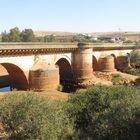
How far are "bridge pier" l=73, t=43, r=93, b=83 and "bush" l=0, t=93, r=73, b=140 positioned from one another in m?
25.6

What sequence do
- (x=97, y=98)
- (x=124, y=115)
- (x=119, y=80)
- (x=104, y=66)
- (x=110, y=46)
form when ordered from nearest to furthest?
(x=124, y=115), (x=97, y=98), (x=119, y=80), (x=104, y=66), (x=110, y=46)

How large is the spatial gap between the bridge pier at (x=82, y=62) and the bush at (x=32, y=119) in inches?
1007

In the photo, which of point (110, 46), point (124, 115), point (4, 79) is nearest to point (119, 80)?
point (110, 46)

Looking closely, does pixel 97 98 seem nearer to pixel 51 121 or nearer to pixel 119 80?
pixel 51 121

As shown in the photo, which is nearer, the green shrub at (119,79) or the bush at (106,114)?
the bush at (106,114)

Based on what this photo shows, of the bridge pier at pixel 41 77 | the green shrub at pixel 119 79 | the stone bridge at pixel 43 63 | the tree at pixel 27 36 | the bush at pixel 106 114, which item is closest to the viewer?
the bush at pixel 106 114

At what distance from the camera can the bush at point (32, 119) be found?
17.5 metres

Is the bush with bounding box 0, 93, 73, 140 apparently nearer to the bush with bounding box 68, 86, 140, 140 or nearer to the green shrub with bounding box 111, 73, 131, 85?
the bush with bounding box 68, 86, 140, 140

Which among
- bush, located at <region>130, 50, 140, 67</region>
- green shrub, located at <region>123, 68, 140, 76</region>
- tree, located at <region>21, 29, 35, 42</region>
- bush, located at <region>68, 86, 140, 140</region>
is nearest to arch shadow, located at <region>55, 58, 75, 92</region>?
green shrub, located at <region>123, 68, 140, 76</region>

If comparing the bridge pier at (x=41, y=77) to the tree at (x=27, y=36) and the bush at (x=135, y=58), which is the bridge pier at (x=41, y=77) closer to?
the bush at (x=135, y=58)

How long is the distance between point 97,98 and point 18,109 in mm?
6824

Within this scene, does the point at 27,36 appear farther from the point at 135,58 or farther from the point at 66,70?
the point at 66,70

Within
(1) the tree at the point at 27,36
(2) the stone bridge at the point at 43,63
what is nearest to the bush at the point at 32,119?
(2) the stone bridge at the point at 43,63

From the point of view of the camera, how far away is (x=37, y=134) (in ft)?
57.3
